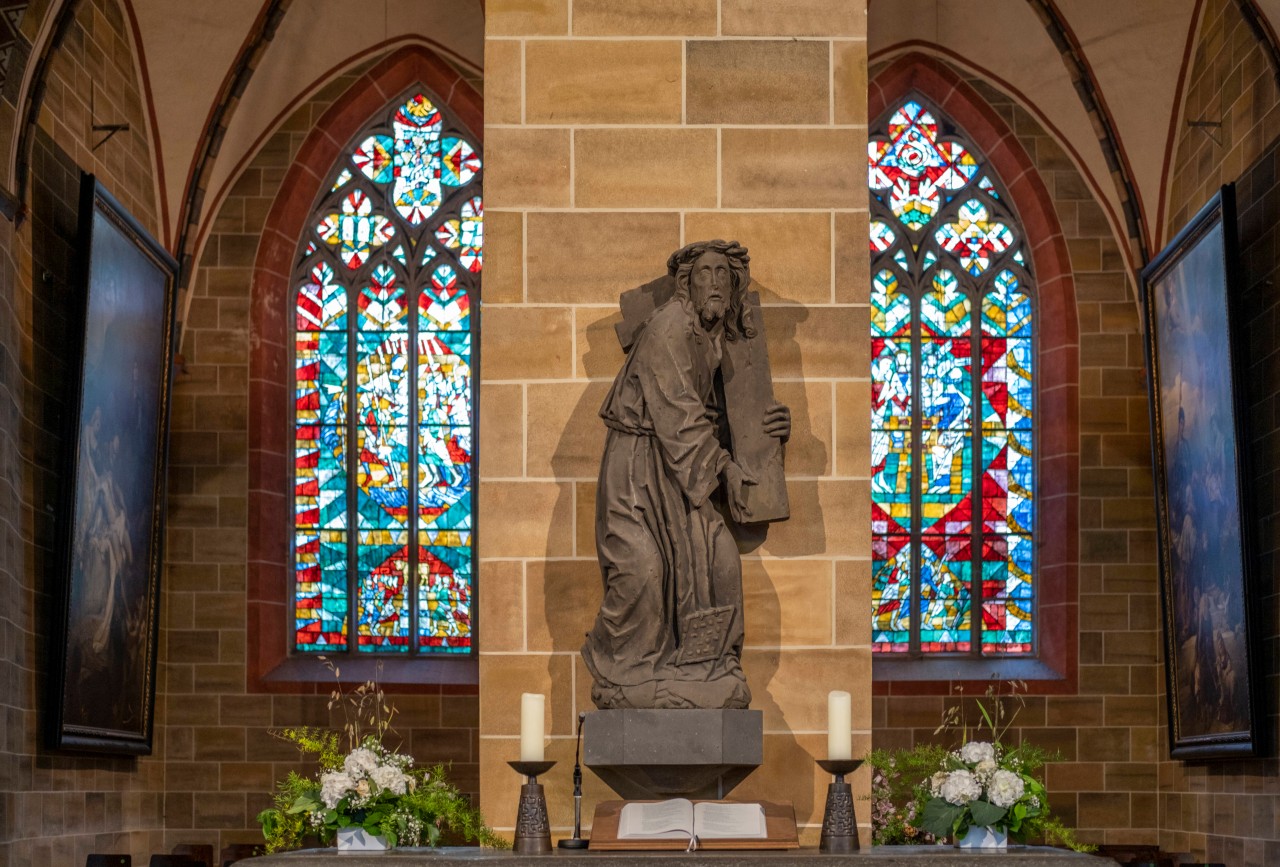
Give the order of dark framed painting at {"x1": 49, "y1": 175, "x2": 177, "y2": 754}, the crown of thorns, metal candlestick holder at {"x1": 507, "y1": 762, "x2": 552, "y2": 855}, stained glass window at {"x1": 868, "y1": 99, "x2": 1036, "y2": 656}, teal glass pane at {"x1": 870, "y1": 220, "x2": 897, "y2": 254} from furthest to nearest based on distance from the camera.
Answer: teal glass pane at {"x1": 870, "y1": 220, "x2": 897, "y2": 254} → stained glass window at {"x1": 868, "y1": 99, "x2": 1036, "y2": 656} → dark framed painting at {"x1": 49, "y1": 175, "x2": 177, "y2": 754} → the crown of thorns → metal candlestick holder at {"x1": 507, "y1": 762, "x2": 552, "y2": 855}

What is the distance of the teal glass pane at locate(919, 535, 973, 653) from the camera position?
1434cm

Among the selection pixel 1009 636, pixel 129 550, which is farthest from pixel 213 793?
pixel 1009 636

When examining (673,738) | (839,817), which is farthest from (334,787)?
(839,817)

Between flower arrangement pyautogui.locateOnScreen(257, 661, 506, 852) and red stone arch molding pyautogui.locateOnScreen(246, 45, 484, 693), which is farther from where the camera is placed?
red stone arch molding pyautogui.locateOnScreen(246, 45, 484, 693)

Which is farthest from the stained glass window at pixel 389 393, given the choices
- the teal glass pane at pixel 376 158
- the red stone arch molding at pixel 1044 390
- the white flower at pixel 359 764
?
the white flower at pixel 359 764

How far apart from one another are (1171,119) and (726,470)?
26.4ft

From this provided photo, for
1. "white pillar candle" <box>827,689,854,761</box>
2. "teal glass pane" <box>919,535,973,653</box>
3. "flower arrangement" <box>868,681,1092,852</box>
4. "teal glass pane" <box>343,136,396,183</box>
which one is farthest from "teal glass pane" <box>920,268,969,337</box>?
"white pillar candle" <box>827,689,854,761</box>

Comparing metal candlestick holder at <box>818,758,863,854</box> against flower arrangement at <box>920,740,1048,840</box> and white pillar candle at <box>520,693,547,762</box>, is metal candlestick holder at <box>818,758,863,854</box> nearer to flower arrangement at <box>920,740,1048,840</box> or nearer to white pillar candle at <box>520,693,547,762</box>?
flower arrangement at <box>920,740,1048,840</box>

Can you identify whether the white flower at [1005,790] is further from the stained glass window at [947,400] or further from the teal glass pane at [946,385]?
the teal glass pane at [946,385]

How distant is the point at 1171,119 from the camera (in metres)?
13.3

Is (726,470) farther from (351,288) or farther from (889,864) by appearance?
(351,288)

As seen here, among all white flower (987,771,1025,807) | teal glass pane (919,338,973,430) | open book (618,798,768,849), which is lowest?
open book (618,798,768,849)

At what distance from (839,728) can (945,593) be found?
9.08 m

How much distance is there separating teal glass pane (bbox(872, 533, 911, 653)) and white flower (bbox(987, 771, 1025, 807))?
8.78 m
